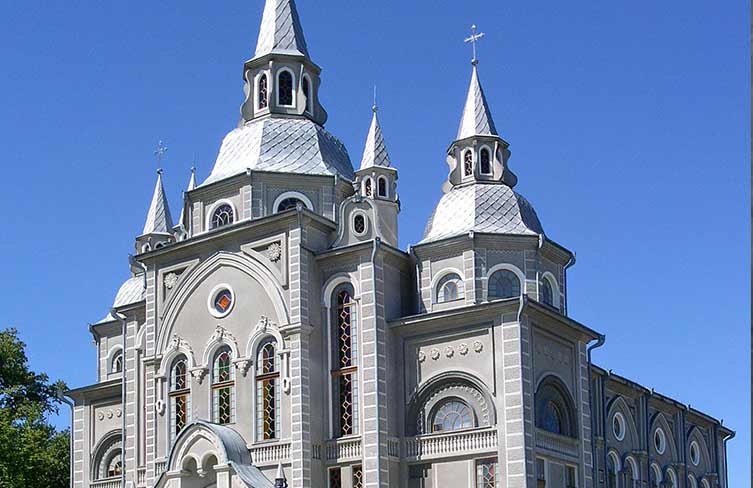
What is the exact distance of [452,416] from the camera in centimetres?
3703

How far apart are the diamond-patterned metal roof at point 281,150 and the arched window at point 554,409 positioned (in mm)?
10594

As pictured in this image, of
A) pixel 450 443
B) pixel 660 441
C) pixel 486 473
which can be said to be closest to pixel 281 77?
pixel 450 443

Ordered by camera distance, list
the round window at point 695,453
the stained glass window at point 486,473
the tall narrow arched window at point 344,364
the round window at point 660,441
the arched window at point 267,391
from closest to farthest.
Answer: the stained glass window at point 486,473, the tall narrow arched window at point 344,364, the arched window at point 267,391, the round window at point 660,441, the round window at point 695,453

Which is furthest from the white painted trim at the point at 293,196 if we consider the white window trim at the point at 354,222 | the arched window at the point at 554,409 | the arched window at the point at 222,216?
the arched window at the point at 554,409

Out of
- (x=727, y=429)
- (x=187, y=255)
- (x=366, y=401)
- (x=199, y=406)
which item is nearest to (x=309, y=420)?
(x=366, y=401)

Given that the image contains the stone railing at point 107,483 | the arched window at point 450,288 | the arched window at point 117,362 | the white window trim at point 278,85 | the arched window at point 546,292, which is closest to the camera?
the arched window at point 450,288

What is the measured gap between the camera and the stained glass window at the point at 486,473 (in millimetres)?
35656

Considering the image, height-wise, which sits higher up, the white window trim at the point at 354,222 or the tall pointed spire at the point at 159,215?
the tall pointed spire at the point at 159,215

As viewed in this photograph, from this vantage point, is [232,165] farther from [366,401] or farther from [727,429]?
[727,429]

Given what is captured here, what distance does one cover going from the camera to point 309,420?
122ft

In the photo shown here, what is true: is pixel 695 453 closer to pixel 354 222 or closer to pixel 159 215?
pixel 354 222

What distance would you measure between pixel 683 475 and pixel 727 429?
20.8 ft

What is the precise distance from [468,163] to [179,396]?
12.2 m

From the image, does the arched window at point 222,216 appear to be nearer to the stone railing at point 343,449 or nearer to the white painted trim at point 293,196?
the white painted trim at point 293,196
